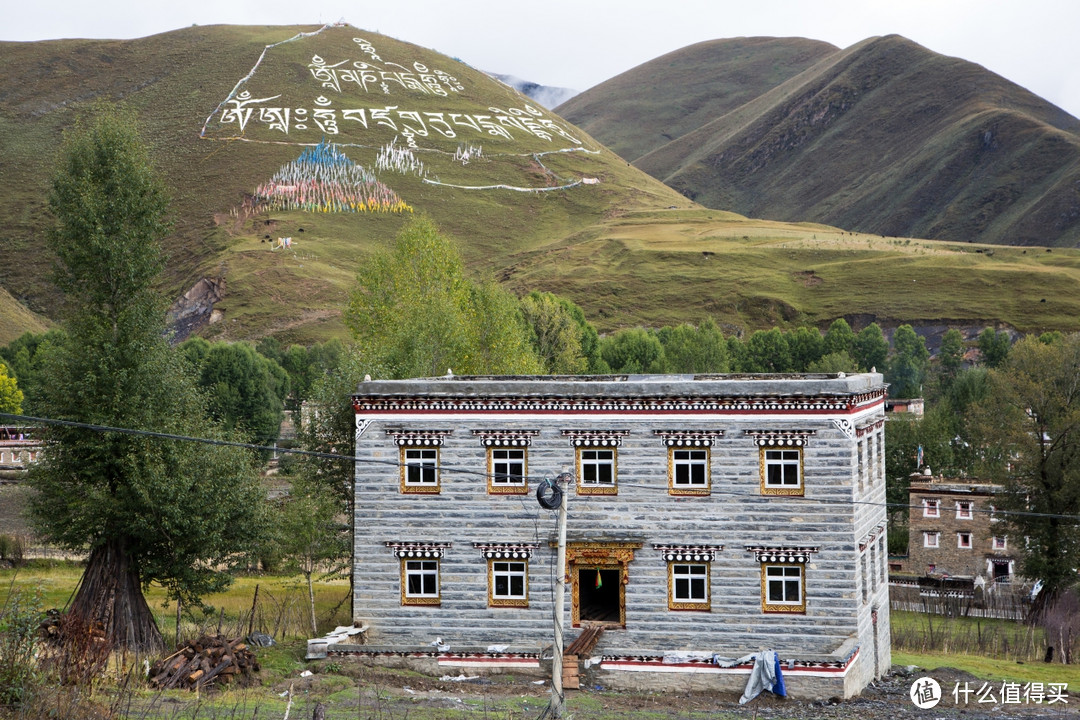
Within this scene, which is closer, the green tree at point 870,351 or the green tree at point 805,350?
the green tree at point 805,350

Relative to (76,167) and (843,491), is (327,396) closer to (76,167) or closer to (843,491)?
(76,167)

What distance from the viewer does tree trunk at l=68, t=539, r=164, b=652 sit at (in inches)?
1280

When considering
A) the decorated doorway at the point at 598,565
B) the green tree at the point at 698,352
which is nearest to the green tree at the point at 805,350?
the green tree at the point at 698,352

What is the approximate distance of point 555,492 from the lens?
75.0ft

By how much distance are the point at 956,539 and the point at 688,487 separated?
38.8 meters

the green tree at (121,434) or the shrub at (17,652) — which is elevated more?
the green tree at (121,434)

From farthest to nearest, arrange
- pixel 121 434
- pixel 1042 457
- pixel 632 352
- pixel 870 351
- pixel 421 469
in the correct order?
pixel 870 351 → pixel 632 352 → pixel 1042 457 → pixel 121 434 → pixel 421 469

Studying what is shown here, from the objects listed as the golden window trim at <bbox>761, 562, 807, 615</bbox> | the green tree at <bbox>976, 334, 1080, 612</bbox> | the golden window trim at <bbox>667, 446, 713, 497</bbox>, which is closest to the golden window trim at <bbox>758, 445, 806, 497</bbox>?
the golden window trim at <bbox>667, 446, 713, 497</bbox>

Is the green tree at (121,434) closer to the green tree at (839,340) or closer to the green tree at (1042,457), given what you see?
the green tree at (1042,457)

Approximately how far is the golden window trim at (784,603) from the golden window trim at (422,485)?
934 cm

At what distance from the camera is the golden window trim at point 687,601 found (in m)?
31.0

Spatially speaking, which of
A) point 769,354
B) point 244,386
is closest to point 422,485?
point 244,386

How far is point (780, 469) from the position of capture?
30.9m

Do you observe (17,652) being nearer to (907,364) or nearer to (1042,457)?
(1042,457)
